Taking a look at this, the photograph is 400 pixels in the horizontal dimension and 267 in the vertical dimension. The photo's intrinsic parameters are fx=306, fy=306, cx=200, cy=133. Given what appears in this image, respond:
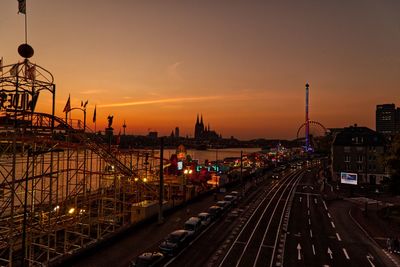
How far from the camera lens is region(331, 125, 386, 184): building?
74.2 metres

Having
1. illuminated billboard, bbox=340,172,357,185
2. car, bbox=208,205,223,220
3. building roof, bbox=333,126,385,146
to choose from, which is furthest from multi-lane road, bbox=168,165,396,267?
building roof, bbox=333,126,385,146

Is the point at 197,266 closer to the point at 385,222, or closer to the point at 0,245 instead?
the point at 0,245

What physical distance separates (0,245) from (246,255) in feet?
69.4

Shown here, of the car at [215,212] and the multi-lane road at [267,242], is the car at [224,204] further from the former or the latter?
the car at [215,212]

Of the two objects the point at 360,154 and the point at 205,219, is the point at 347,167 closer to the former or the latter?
the point at 360,154

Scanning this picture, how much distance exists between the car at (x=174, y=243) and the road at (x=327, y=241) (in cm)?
948

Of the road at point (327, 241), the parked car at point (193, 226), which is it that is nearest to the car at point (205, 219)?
the parked car at point (193, 226)

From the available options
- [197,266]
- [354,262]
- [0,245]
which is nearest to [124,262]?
[197,266]

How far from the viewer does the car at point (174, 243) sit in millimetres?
27397

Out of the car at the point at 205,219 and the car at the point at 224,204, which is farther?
the car at the point at 224,204

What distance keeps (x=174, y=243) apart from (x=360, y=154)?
6495cm

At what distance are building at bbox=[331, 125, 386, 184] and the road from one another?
105ft

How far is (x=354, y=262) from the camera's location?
26.7 metres

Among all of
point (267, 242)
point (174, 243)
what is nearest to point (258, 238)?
point (267, 242)
